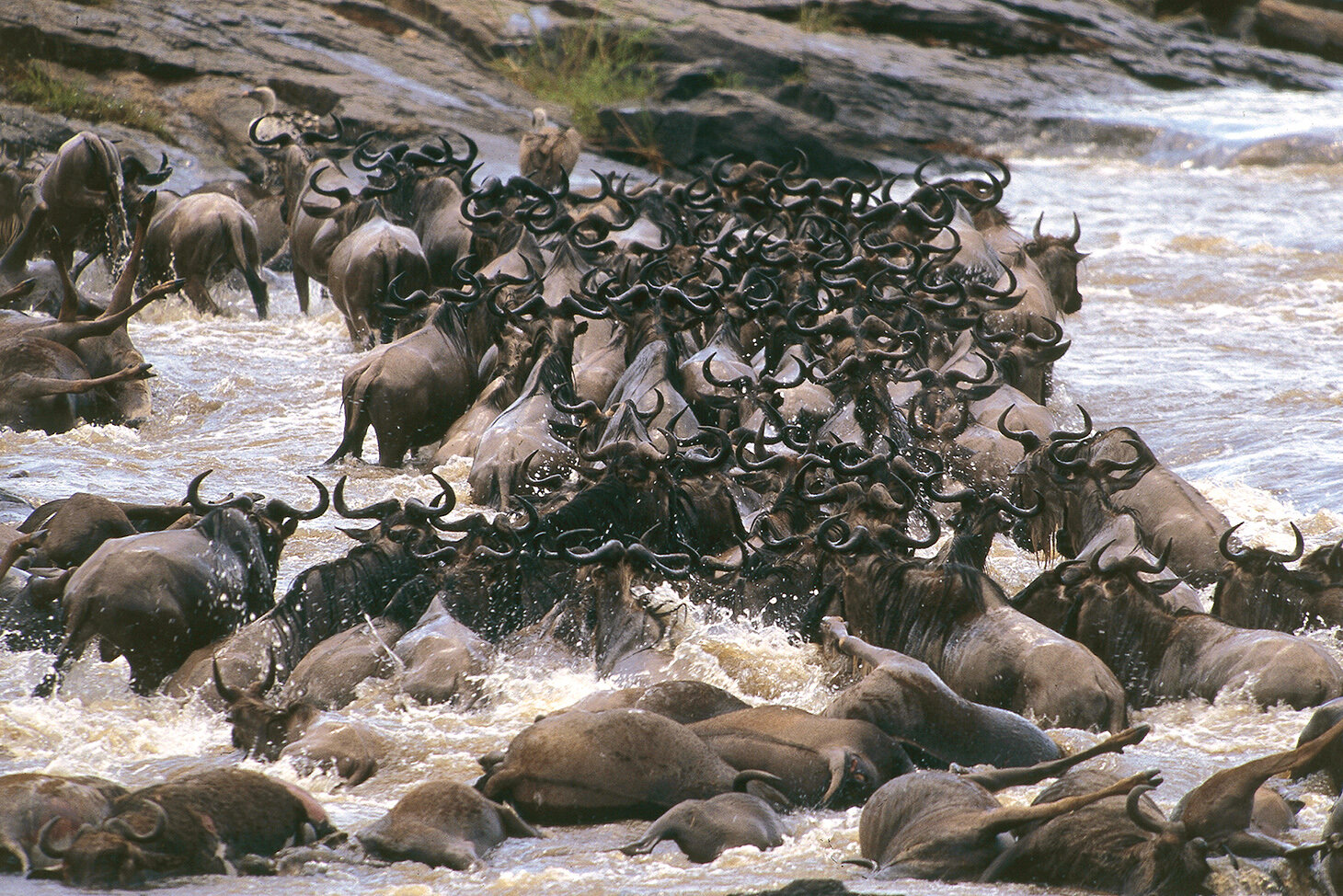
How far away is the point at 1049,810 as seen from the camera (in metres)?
4.22

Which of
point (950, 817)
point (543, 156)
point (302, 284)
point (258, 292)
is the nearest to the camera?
point (950, 817)

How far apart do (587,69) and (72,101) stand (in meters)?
8.27

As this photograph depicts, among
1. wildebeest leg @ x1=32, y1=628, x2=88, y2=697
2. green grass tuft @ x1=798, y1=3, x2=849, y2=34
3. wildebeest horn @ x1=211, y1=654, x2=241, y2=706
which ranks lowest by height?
wildebeest leg @ x1=32, y1=628, x2=88, y2=697

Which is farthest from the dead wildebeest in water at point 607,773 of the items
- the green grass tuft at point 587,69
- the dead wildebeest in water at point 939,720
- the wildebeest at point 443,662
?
the green grass tuft at point 587,69

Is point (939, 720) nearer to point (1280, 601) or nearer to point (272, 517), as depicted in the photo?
point (1280, 601)

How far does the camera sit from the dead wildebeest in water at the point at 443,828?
14.6ft

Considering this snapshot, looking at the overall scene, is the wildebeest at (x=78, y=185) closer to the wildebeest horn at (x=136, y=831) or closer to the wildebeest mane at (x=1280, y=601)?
the wildebeest horn at (x=136, y=831)

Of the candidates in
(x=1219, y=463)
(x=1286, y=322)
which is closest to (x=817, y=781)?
(x=1219, y=463)

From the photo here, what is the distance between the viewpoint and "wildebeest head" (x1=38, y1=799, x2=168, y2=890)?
162 inches

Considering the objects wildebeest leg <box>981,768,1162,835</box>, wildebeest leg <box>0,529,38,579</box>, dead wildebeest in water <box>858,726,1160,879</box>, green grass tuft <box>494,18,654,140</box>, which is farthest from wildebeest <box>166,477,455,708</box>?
green grass tuft <box>494,18,654,140</box>

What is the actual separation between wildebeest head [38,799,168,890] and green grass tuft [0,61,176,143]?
15.9 m

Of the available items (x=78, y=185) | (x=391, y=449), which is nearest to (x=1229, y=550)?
(x=391, y=449)

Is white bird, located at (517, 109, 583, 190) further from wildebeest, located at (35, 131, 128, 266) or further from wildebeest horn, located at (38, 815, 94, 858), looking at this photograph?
wildebeest horn, located at (38, 815, 94, 858)

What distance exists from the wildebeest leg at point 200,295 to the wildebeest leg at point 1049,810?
11084 mm
